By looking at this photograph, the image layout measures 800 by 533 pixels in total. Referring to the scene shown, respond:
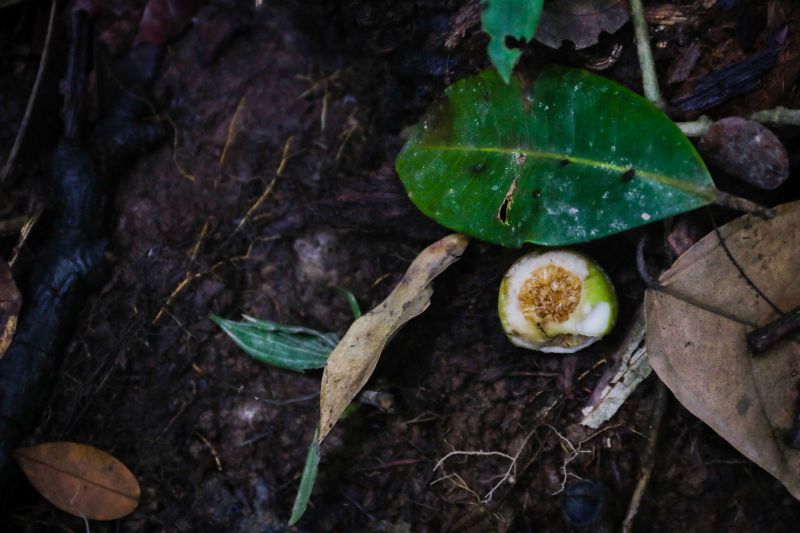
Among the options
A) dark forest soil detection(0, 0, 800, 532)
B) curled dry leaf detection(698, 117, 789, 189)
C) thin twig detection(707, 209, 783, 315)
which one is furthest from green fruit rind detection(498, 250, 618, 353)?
curled dry leaf detection(698, 117, 789, 189)

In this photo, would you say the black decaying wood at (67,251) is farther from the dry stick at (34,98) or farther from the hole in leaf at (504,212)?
the hole in leaf at (504,212)

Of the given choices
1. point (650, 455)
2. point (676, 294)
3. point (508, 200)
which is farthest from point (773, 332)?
point (508, 200)

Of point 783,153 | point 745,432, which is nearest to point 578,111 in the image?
point 783,153

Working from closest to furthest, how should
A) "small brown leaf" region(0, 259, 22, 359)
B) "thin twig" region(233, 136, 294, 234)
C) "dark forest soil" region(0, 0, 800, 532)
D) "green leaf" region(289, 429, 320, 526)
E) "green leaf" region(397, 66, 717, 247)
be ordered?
1. "green leaf" region(397, 66, 717, 247)
2. "green leaf" region(289, 429, 320, 526)
3. "dark forest soil" region(0, 0, 800, 532)
4. "small brown leaf" region(0, 259, 22, 359)
5. "thin twig" region(233, 136, 294, 234)

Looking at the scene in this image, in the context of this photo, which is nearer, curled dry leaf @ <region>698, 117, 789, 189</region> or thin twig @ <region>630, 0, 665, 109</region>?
curled dry leaf @ <region>698, 117, 789, 189</region>

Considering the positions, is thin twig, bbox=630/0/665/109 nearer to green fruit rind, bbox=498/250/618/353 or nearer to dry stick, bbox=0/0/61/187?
green fruit rind, bbox=498/250/618/353

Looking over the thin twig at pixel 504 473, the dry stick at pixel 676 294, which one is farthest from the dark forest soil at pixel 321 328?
the dry stick at pixel 676 294

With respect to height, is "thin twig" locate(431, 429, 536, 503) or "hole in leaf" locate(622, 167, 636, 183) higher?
"hole in leaf" locate(622, 167, 636, 183)
